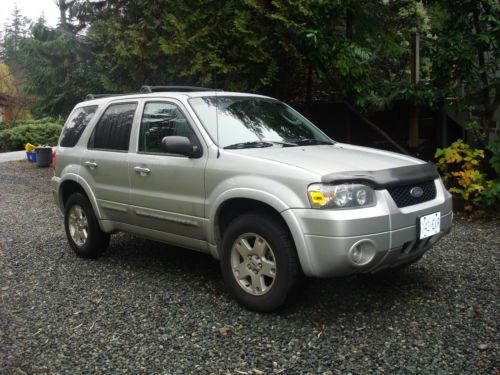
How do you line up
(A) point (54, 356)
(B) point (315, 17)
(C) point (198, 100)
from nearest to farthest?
(A) point (54, 356)
(C) point (198, 100)
(B) point (315, 17)

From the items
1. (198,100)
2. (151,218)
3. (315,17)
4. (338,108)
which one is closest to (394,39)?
(338,108)

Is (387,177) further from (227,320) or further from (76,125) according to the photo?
(76,125)

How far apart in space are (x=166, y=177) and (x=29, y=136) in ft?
67.1

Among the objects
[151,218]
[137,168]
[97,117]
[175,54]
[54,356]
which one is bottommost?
[54,356]

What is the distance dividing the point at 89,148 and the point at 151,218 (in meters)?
1.31

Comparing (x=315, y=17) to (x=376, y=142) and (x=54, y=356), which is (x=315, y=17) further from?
(x=54, y=356)

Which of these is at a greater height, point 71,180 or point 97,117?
point 97,117

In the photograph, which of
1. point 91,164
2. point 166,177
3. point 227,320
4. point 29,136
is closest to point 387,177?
point 227,320

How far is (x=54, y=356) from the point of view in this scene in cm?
337

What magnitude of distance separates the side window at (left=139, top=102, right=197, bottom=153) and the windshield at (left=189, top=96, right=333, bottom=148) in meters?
0.17

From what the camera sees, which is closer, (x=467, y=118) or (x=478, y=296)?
(x=478, y=296)

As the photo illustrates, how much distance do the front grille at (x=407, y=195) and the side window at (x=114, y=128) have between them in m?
2.61

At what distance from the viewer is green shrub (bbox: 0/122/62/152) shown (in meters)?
22.4

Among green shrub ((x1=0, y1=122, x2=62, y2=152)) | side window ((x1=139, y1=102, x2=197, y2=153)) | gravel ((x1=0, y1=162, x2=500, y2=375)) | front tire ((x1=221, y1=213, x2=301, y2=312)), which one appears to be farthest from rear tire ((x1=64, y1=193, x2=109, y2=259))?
green shrub ((x1=0, y1=122, x2=62, y2=152))
